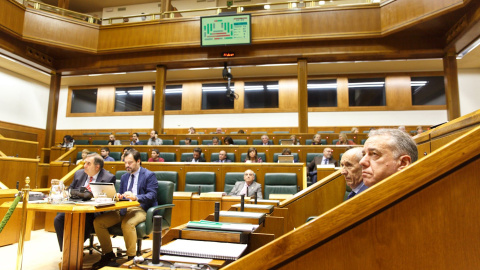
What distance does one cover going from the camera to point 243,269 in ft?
1.63

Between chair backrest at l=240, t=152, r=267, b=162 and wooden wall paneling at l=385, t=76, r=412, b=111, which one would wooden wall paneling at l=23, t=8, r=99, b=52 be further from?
wooden wall paneling at l=385, t=76, r=412, b=111

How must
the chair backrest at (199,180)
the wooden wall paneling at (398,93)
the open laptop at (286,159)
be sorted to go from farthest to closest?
the wooden wall paneling at (398,93) → the open laptop at (286,159) → the chair backrest at (199,180)

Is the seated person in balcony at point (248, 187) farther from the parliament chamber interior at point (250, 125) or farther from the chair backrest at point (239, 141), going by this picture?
the chair backrest at point (239, 141)

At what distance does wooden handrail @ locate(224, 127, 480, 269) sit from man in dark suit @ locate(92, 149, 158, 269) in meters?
1.97

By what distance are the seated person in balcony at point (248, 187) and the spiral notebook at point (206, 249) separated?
9.12 ft

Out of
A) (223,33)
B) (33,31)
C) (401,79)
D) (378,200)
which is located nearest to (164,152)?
(223,33)

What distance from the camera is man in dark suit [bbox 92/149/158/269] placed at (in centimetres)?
223

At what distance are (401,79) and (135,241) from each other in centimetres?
903

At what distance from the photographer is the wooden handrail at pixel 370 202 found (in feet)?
1.41

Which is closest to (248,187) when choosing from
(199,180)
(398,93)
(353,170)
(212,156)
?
(199,180)

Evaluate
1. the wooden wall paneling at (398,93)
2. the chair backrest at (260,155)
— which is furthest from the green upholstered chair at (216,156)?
the wooden wall paneling at (398,93)

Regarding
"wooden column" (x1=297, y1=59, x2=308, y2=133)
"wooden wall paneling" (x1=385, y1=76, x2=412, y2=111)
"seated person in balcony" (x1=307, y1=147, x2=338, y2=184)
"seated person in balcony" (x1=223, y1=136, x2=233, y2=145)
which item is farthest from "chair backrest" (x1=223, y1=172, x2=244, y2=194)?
"wooden wall paneling" (x1=385, y1=76, x2=412, y2=111)

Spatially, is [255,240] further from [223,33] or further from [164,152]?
[223,33]

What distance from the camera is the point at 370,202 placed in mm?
450
